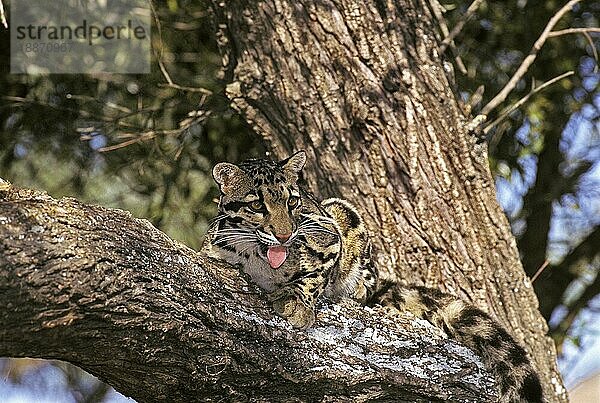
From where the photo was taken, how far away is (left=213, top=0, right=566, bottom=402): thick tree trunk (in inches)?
167

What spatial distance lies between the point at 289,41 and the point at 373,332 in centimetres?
158

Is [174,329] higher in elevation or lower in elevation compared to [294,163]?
lower

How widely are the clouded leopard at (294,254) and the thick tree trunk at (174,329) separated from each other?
0.09m

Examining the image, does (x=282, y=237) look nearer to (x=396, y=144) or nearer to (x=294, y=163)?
(x=294, y=163)

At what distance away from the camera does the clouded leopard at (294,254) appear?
3.29 m

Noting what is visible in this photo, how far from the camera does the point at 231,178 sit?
346cm

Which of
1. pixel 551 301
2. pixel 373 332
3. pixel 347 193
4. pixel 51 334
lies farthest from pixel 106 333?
pixel 551 301

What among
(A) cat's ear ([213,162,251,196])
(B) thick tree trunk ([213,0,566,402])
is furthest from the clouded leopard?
(B) thick tree trunk ([213,0,566,402])

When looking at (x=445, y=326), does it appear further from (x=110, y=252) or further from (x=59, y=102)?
(x=59, y=102)

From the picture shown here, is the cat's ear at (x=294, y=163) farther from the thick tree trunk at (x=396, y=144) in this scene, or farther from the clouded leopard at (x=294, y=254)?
the thick tree trunk at (x=396, y=144)

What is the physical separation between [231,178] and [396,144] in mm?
1063

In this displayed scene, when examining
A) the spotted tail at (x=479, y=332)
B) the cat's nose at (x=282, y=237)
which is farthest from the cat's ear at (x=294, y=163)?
the spotted tail at (x=479, y=332)

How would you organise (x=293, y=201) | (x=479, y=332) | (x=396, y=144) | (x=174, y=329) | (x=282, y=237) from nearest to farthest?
(x=174, y=329) < (x=282, y=237) < (x=293, y=201) < (x=479, y=332) < (x=396, y=144)

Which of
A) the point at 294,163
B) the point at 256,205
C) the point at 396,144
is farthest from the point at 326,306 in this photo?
the point at 396,144
